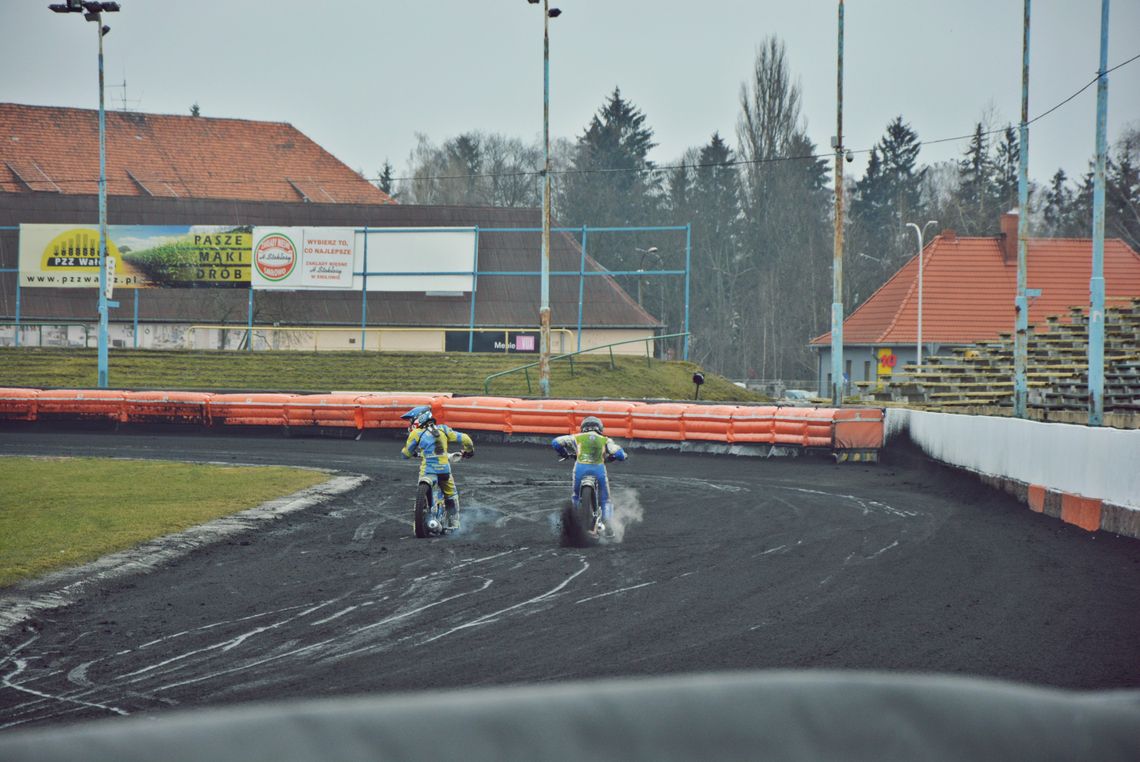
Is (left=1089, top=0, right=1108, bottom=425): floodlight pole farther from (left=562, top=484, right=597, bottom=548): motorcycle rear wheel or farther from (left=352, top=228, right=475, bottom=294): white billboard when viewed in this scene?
(left=352, top=228, right=475, bottom=294): white billboard

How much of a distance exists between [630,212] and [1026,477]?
84388 millimetres

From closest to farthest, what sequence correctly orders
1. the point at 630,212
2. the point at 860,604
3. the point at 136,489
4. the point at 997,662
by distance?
the point at 997,662 → the point at 860,604 → the point at 136,489 → the point at 630,212

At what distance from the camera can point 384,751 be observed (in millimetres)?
1270

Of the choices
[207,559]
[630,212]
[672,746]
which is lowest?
[207,559]

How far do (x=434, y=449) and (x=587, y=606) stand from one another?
5.36 m

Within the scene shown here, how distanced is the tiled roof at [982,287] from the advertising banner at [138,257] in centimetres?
3001

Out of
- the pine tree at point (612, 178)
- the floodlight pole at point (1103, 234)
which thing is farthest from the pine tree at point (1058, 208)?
the floodlight pole at point (1103, 234)

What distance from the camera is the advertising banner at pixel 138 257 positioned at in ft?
168

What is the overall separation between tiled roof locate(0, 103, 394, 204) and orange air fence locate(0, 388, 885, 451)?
3353 centimetres

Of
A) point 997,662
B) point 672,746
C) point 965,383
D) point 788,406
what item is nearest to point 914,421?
point 788,406

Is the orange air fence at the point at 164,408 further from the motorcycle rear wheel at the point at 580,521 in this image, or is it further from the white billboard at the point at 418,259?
the motorcycle rear wheel at the point at 580,521

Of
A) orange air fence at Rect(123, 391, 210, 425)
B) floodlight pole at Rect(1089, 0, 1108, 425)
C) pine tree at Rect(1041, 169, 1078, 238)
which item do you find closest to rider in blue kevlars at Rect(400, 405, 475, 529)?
floodlight pole at Rect(1089, 0, 1108, 425)

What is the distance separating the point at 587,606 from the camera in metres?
10.2

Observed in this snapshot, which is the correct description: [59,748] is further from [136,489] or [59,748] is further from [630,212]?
[630,212]
